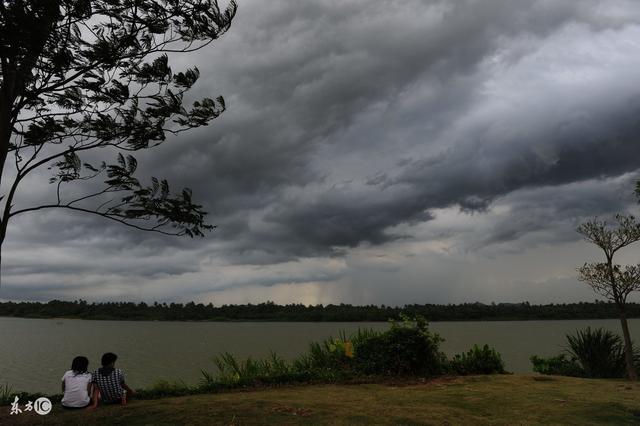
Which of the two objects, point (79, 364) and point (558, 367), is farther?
point (558, 367)

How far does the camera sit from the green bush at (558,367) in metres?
14.7

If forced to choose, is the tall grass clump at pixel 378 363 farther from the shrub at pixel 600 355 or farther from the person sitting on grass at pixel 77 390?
the shrub at pixel 600 355

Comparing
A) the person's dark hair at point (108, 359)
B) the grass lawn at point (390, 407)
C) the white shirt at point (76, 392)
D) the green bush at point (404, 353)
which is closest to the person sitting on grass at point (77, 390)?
the white shirt at point (76, 392)

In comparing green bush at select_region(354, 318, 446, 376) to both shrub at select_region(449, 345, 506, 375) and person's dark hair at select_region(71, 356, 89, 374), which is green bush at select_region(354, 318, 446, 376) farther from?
person's dark hair at select_region(71, 356, 89, 374)

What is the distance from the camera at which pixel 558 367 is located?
598 inches

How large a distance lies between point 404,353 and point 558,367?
6.30 meters

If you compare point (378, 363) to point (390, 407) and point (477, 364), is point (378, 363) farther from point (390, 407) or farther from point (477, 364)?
point (390, 407)

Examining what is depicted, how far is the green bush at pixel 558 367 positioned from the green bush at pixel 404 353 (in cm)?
405

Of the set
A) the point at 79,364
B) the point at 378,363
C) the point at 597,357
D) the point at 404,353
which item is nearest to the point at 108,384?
the point at 79,364

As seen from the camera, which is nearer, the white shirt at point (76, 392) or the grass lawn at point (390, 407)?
the grass lawn at point (390, 407)

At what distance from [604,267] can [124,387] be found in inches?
507

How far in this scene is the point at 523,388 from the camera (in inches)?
387

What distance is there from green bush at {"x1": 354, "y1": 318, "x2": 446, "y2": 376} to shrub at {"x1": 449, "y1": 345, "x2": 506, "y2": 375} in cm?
42

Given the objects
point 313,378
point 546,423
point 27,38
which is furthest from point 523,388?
point 27,38
